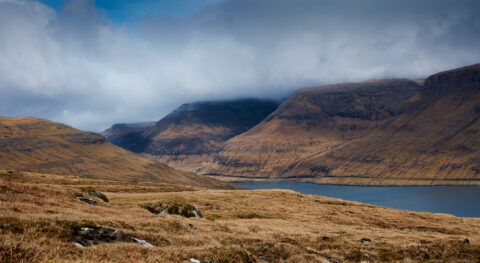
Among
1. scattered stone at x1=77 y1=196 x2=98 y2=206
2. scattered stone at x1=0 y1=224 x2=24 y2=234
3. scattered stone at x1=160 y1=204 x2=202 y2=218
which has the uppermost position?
scattered stone at x1=0 y1=224 x2=24 y2=234

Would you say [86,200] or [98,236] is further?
[86,200]

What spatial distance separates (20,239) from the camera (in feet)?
42.3

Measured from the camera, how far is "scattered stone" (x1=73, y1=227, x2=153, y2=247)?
1629 centimetres

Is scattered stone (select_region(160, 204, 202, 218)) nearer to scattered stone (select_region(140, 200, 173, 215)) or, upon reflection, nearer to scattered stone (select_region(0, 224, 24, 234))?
scattered stone (select_region(140, 200, 173, 215))

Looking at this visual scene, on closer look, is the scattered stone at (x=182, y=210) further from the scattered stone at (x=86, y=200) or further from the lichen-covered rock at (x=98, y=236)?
the lichen-covered rock at (x=98, y=236)

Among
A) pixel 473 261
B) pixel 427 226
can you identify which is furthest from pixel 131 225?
pixel 427 226

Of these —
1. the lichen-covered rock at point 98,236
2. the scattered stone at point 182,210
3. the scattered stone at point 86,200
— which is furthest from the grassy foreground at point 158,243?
the scattered stone at point 182,210

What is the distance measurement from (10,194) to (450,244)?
3354 cm

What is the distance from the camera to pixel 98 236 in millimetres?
17203

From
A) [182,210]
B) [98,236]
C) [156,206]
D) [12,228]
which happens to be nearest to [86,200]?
[156,206]

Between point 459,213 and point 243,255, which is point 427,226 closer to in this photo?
point 243,255

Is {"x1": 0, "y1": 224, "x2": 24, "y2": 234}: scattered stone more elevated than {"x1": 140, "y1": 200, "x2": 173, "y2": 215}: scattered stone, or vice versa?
{"x1": 0, "y1": 224, "x2": 24, "y2": 234}: scattered stone

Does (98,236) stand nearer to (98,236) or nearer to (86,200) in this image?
(98,236)

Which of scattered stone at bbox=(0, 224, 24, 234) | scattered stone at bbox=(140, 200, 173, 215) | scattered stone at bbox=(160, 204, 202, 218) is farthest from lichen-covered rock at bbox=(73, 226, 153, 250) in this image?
scattered stone at bbox=(140, 200, 173, 215)
